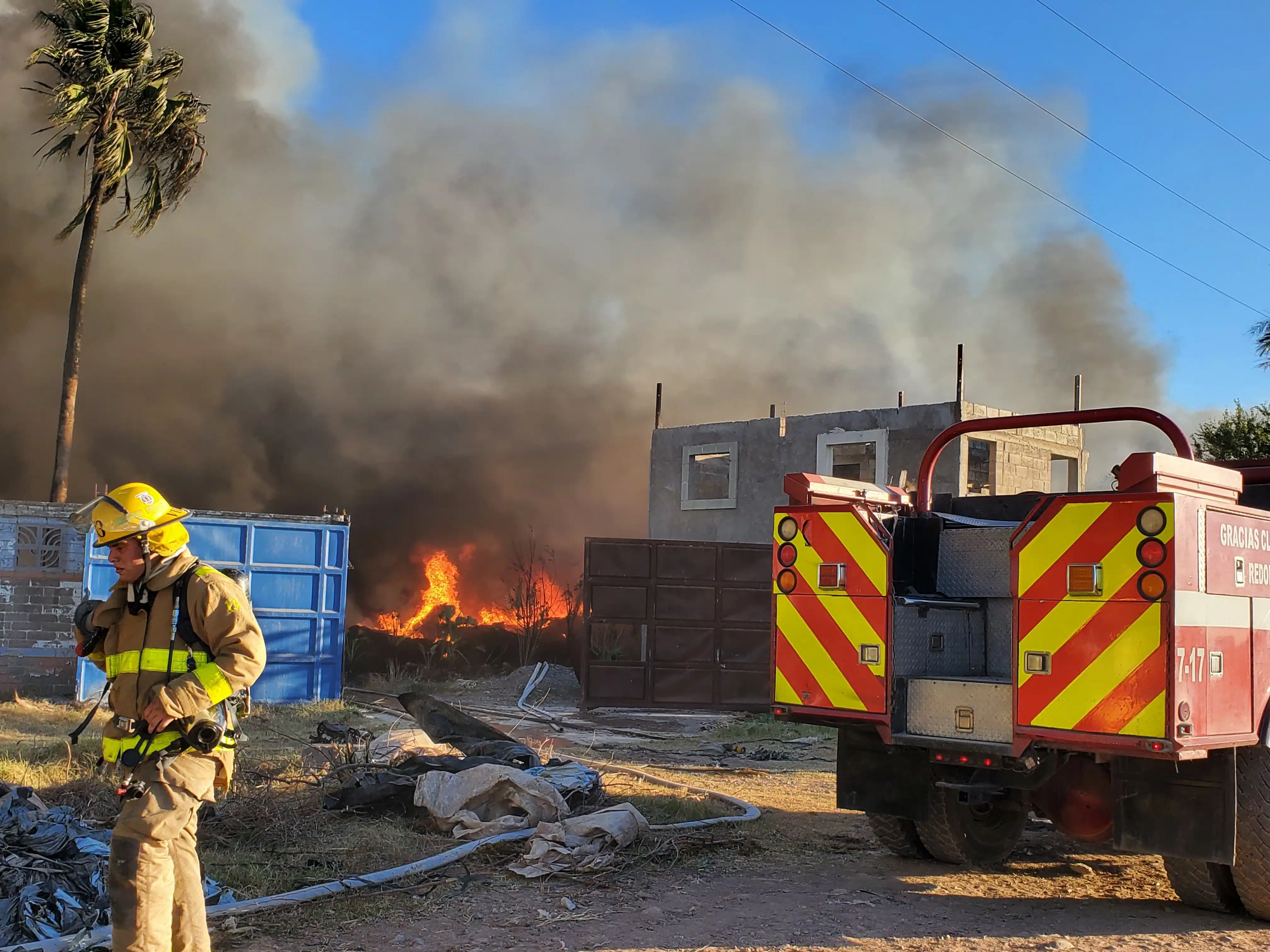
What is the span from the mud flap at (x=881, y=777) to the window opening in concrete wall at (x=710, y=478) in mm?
15795

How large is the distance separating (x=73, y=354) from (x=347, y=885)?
1458 centimetres

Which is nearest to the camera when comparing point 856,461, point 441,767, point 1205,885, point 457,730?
point 1205,885

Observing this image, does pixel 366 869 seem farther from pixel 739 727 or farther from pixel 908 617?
pixel 739 727

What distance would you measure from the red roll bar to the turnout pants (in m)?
3.87

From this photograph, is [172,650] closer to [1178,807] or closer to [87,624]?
[87,624]

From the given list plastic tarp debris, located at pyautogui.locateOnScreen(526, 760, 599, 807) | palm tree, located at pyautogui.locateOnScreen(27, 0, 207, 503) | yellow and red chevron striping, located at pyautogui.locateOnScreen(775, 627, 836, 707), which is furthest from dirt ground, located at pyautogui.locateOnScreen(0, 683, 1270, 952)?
palm tree, located at pyautogui.locateOnScreen(27, 0, 207, 503)

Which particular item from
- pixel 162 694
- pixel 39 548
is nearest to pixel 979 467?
pixel 39 548

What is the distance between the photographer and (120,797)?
3.74m

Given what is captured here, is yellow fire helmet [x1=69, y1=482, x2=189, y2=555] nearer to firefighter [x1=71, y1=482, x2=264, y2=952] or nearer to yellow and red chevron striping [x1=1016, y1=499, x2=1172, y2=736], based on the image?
firefighter [x1=71, y1=482, x2=264, y2=952]

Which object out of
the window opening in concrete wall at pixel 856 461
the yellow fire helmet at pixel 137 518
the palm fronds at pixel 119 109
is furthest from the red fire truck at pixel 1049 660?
the palm fronds at pixel 119 109

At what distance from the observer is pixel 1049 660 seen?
482 cm

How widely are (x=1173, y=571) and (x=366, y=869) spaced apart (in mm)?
3964

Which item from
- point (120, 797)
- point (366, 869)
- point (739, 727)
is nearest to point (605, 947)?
point (366, 869)

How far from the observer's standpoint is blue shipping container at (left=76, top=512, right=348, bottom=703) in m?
12.6
